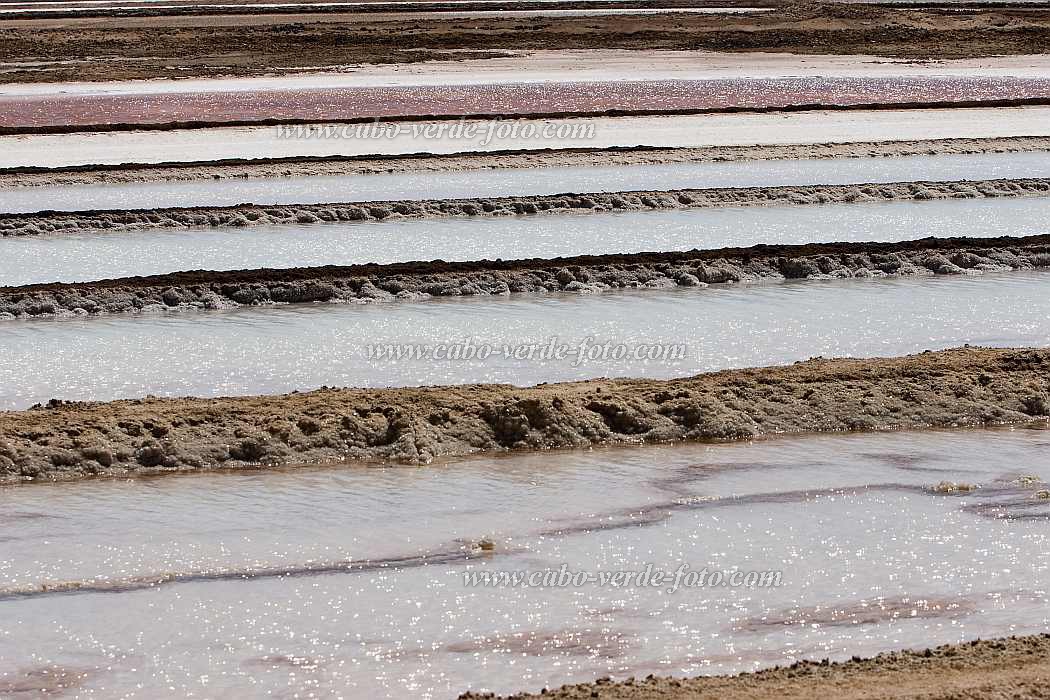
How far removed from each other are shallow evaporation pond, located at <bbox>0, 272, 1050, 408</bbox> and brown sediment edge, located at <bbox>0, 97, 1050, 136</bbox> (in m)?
11.0

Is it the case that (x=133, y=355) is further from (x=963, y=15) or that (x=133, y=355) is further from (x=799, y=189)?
(x=963, y=15)

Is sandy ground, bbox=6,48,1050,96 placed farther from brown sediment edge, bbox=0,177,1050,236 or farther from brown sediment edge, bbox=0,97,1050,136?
brown sediment edge, bbox=0,177,1050,236

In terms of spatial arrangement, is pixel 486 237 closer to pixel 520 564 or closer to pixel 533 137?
pixel 533 137

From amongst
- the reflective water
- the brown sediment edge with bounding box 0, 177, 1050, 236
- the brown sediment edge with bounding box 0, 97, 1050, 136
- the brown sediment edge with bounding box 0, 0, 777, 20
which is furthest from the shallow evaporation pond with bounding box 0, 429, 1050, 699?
the brown sediment edge with bounding box 0, 0, 777, 20

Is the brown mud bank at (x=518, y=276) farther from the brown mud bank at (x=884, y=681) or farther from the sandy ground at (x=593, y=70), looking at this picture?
the sandy ground at (x=593, y=70)

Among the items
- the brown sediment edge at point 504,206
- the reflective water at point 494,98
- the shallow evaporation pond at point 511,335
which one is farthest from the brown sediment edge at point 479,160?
the shallow evaporation pond at point 511,335

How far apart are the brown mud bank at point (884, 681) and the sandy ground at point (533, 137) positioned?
48.7 feet

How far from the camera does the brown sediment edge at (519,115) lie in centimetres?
2117

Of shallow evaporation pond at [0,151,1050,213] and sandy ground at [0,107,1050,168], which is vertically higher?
shallow evaporation pond at [0,151,1050,213]

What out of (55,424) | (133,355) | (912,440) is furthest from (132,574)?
(912,440)

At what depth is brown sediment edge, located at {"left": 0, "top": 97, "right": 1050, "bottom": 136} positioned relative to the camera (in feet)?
69.5

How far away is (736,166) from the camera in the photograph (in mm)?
18672

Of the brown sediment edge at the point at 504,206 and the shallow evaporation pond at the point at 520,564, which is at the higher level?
the shallow evaporation pond at the point at 520,564

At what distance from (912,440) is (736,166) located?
1072 centimetres
